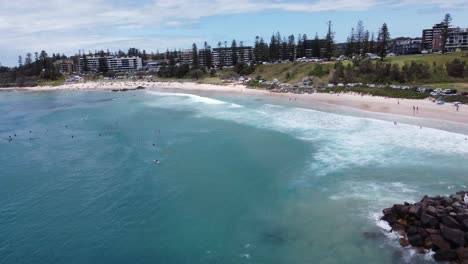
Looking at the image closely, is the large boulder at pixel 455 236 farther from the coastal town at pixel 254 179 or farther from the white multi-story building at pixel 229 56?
the white multi-story building at pixel 229 56

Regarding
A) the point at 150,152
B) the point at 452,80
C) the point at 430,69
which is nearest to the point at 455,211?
the point at 150,152

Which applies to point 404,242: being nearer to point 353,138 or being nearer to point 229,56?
point 353,138

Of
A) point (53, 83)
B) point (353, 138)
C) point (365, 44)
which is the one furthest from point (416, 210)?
point (53, 83)

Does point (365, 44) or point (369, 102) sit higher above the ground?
point (365, 44)

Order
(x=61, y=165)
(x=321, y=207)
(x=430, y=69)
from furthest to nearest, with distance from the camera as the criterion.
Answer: (x=430, y=69) → (x=61, y=165) → (x=321, y=207)

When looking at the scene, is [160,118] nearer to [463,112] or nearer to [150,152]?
[150,152]

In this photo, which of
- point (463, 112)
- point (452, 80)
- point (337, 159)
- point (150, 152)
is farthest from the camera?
point (452, 80)

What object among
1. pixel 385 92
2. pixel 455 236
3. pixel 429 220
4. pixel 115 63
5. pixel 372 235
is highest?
pixel 115 63

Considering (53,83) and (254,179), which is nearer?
(254,179)
